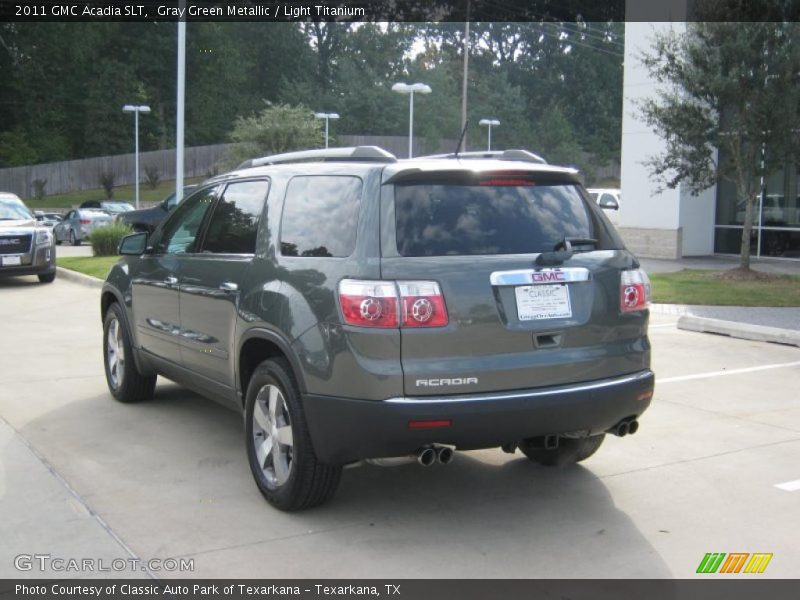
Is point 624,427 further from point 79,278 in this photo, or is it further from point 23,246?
point 79,278

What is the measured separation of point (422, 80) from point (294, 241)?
229 feet

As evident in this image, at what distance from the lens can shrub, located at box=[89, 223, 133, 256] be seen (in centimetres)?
2206

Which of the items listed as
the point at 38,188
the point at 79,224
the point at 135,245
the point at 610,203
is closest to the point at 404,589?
the point at 135,245

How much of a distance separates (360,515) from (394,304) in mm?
1268

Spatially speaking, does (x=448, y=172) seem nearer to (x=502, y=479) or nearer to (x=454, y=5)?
(x=502, y=479)

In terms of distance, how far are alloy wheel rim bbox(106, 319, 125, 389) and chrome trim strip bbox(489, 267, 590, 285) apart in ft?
12.9

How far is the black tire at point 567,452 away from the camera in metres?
5.48

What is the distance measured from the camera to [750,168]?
56.3 feet

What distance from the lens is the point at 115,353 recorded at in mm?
7527

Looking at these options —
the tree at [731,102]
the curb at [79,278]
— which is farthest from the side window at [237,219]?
the tree at [731,102]

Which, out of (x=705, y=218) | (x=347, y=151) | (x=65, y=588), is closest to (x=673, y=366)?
(x=347, y=151)

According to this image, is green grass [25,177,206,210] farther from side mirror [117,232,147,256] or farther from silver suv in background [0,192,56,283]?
side mirror [117,232,147,256]

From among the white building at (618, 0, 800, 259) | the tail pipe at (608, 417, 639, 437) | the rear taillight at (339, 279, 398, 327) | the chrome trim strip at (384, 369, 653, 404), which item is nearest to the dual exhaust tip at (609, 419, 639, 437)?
the tail pipe at (608, 417, 639, 437)

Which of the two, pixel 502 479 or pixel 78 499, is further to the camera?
pixel 502 479
